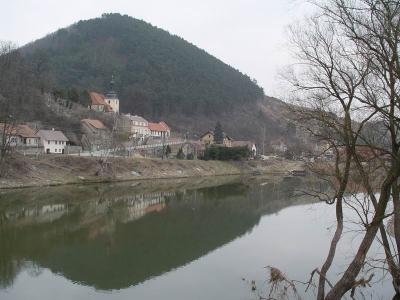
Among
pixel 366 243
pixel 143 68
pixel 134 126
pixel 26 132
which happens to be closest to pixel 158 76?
pixel 143 68

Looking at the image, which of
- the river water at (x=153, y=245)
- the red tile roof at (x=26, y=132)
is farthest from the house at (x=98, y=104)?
the river water at (x=153, y=245)

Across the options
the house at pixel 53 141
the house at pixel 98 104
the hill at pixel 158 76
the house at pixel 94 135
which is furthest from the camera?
the hill at pixel 158 76

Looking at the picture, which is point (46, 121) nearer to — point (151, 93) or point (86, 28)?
point (151, 93)

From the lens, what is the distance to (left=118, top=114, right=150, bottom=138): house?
7631cm

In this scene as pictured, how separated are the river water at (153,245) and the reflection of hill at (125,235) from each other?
0.15 feet

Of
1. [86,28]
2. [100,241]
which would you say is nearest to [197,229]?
[100,241]

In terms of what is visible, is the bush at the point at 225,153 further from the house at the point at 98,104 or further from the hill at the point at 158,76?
the hill at the point at 158,76

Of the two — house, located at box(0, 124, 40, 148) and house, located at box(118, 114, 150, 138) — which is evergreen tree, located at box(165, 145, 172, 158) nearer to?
house, located at box(118, 114, 150, 138)

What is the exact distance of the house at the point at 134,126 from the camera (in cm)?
7631

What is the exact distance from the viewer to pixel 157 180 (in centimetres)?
5178

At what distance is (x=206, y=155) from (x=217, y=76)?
235 feet

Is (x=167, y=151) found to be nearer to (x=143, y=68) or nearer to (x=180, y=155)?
(x=180, y=155)

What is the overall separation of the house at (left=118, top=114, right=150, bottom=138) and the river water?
39.8 m

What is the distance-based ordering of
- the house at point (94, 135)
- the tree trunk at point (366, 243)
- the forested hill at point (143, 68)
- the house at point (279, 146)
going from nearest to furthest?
the tree trunk at point (366, 243) < the house at point (94, 135) < the house at point (279, 146) < the forested hill at point (143, 68)
